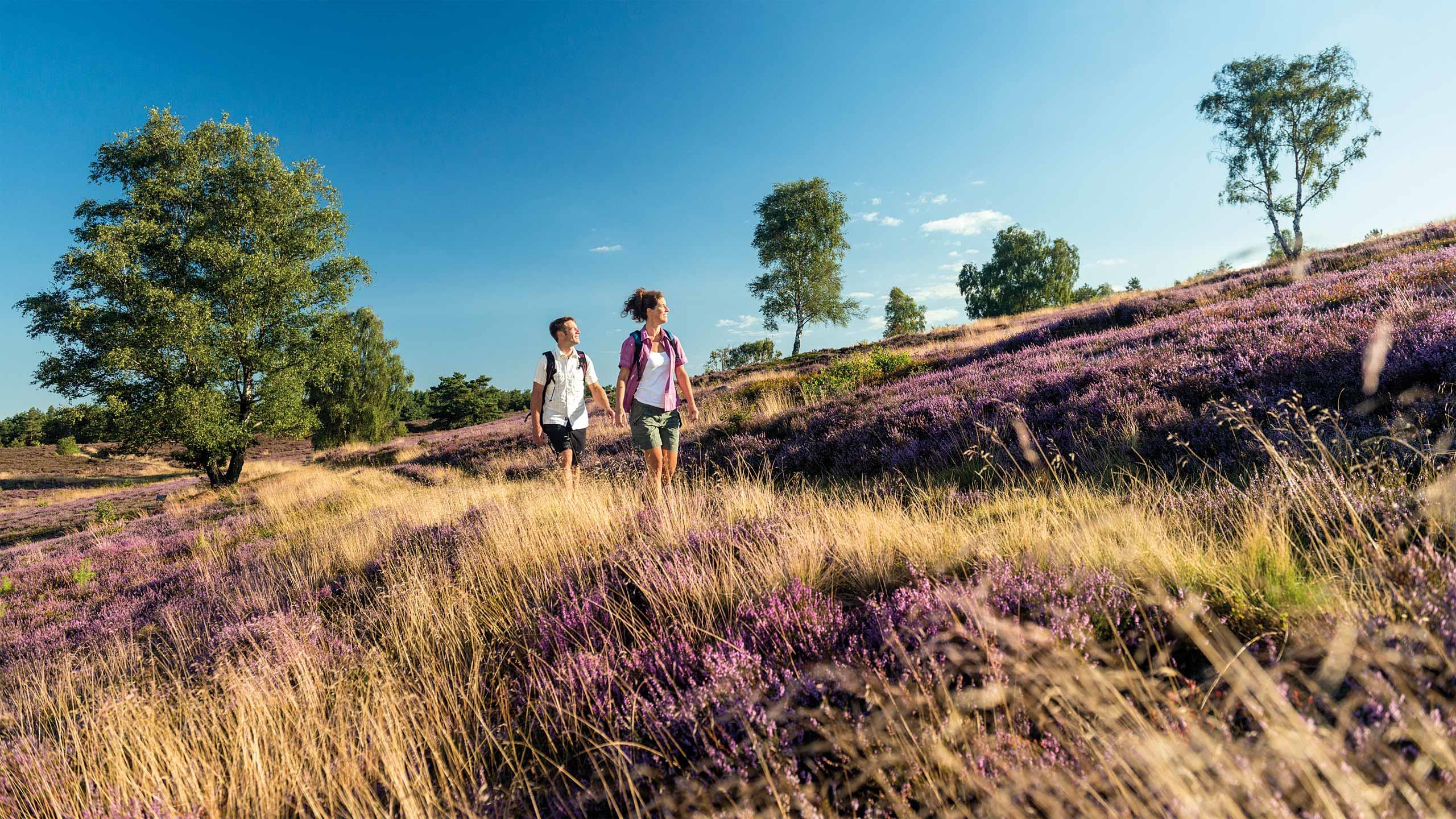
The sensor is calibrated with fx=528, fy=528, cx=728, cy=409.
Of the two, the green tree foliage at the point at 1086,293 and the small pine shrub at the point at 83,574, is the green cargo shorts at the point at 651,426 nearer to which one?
the small pine shrub at the point at 83,574

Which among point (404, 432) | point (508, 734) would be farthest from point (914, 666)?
point (404, 432)

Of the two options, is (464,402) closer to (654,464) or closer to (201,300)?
(201,300)

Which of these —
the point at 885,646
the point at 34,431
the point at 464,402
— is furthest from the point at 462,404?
the point at 885,646

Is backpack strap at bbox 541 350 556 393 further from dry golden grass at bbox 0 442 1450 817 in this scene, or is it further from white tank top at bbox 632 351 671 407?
dry golden grass at bbox 0 442 1450 817

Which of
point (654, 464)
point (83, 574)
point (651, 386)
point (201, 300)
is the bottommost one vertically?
point (83, 574)

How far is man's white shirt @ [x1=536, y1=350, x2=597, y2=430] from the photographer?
7723 mm

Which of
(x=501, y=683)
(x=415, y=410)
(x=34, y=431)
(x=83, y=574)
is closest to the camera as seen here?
(x=501, y=683)

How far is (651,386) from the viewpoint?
687 centimetres

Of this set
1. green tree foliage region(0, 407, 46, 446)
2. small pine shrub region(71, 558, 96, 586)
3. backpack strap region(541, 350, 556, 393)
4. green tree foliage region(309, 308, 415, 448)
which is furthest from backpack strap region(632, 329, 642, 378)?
green tree foliage region(0, 407, 46, 446)

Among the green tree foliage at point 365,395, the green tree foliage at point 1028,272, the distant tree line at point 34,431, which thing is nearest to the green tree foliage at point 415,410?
the green tree foliage at point 365,395

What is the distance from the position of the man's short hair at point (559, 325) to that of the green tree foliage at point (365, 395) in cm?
3589

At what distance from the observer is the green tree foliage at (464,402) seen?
46.1m

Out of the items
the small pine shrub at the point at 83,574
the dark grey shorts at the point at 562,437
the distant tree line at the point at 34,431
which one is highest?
the distant tree line at the point at 34,431

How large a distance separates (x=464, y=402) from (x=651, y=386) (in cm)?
4567
